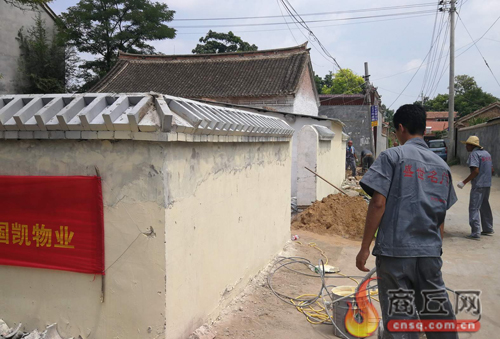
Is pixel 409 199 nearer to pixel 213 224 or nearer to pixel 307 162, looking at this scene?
pixel 213 224

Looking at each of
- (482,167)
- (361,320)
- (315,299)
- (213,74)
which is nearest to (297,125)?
(482,167)

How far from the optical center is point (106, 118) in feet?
9.68

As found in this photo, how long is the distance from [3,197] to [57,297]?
3.27 ft

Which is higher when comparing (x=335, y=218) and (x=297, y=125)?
(x=297, y=125)

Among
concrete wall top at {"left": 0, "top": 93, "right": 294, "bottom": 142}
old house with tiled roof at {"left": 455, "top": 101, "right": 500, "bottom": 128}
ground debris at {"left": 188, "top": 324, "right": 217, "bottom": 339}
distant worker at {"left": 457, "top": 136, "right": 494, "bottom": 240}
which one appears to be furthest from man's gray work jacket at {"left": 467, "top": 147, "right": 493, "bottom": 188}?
old house with tiled roof at {"left": 455, "top": 101, "right": 500, "bottom": 128}

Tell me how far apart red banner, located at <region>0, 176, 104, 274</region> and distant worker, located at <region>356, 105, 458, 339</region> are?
2110 mm

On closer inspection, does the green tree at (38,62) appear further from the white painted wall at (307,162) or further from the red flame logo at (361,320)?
the red flame logo at (361,320)

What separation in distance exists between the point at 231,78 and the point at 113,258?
19286mm

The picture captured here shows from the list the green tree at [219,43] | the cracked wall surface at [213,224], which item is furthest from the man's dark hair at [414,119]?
the green tree at [219,43]

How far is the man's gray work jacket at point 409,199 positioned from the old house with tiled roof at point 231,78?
16712 millimetres

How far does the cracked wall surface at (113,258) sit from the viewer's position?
10.0 feet

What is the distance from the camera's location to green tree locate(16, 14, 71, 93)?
82.0ft

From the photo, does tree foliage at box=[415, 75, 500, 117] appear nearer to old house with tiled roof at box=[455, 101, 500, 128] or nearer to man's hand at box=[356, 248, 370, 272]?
old house with tiled roof at box=[455, 101, 500, 128]

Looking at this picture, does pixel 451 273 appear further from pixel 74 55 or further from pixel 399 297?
pixel 74 55
